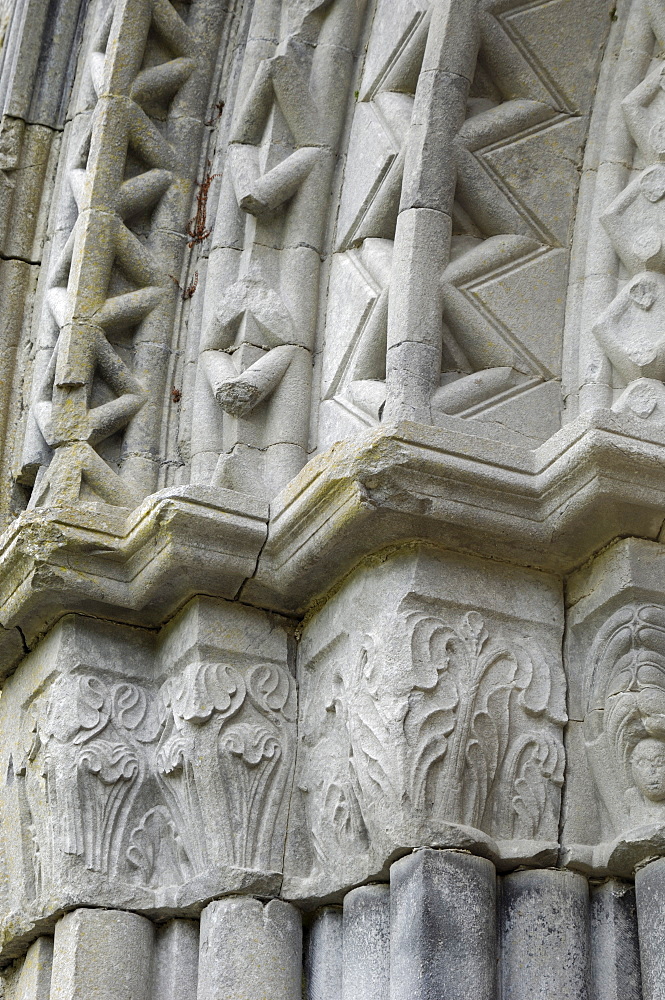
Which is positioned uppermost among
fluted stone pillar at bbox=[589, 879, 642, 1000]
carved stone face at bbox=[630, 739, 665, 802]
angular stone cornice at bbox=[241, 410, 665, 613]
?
angular stone cornice at bbox=[241, 410, 665, 613]

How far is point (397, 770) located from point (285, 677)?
569 mm

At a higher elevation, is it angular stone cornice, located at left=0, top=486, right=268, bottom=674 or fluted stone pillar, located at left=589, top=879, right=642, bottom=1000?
angular stone cornice, located at left=0, top=486, right=268, bottom=674

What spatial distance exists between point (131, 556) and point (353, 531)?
1.95 ft

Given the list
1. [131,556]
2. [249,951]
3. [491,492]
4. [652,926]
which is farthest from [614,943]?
[131,556]

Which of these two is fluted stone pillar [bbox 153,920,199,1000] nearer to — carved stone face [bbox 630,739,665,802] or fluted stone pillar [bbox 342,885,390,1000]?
fluted stone pillar [bbox 342,885,390,1000]

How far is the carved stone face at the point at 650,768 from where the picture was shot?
117 inches

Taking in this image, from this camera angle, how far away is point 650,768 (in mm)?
2977

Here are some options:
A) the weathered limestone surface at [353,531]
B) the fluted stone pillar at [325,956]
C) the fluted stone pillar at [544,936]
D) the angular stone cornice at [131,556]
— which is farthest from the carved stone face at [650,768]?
the angular stone cornice at [131,556]

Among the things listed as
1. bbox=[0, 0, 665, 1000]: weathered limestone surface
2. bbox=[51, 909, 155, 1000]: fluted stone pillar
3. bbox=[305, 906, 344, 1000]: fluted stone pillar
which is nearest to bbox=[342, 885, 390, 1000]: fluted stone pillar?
bbox=[0, 0, 665, 1000]: weathered limestone surface

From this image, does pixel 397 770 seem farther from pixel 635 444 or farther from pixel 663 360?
pixel 663 360

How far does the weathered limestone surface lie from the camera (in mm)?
3043

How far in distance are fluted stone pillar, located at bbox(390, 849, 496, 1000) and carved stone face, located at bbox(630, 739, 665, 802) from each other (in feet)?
1.12

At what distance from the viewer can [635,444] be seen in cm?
301

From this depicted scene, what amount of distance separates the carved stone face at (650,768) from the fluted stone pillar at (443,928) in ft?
1.12
